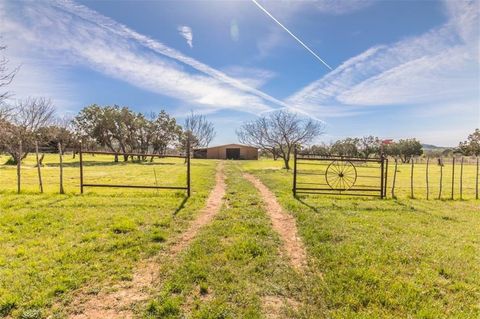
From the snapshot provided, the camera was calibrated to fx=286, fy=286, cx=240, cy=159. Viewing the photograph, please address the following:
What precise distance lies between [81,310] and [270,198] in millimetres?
8136

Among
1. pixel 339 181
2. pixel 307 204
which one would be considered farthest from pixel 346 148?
pixel 307 204

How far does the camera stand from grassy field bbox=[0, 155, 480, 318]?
12.1 feet

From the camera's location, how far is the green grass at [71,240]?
13.1 ft

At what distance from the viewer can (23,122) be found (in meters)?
36.1

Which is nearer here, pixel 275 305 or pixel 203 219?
pixel 275 305

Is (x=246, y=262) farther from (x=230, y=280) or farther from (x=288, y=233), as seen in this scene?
(x=288, y=233)

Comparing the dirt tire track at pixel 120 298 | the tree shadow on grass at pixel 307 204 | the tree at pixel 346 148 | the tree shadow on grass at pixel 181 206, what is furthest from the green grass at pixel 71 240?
the tree at pixel 346 148

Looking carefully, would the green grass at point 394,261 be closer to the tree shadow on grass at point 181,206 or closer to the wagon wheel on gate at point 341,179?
the tree shadow on grass at point 181,206

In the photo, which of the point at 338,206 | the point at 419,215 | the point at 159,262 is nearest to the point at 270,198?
the point at 338,206

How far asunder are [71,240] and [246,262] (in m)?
3.70

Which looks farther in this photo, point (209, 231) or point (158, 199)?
point (158, 199)

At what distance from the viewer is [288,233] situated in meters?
6.79

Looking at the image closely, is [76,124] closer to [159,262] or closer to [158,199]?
[158,199]

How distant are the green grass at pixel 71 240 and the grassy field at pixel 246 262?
0.07ft
